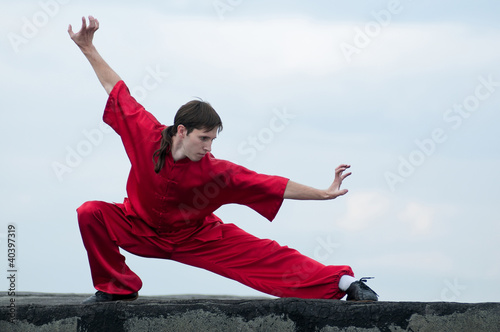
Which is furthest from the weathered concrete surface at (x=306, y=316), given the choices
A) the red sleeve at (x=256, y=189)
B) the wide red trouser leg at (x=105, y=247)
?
the red sleeve at (x=256, y=189)

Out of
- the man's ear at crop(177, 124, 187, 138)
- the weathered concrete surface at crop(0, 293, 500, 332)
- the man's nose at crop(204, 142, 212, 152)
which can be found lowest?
the weathered concrete surface at crop(0, 293, 500, 332)

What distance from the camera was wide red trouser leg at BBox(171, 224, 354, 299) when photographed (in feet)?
11.0

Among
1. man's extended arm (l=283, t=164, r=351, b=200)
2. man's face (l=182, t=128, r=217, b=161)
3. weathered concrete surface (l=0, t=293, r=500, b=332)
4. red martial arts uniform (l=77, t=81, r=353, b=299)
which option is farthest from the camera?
red martial arts uniform (l=77, t=81, r=353, b=299)

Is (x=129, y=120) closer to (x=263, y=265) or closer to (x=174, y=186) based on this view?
(x=174, y=186)

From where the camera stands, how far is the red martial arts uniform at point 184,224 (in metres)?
3.36

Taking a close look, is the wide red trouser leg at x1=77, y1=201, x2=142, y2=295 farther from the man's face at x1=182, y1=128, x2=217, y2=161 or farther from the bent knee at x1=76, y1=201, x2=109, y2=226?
the man's face at x1=182, y1=128, x2=217, y2=161

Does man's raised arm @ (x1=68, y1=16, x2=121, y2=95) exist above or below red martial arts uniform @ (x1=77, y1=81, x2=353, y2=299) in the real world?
above

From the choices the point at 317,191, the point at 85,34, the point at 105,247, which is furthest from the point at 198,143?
the point at 85,34

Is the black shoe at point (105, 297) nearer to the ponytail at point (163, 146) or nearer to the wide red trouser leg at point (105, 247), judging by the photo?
the wide red trouser leg at point (105, 247)

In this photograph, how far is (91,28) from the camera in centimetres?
366

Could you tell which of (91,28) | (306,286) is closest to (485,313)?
(306,286)

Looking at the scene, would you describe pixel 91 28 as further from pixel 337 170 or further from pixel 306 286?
pixel 306 286

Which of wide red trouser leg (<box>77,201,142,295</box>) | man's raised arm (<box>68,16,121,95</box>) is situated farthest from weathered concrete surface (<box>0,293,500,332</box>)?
man's raised arm (<box>68,16,121,95</box>)

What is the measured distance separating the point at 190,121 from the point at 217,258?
0.78 m
